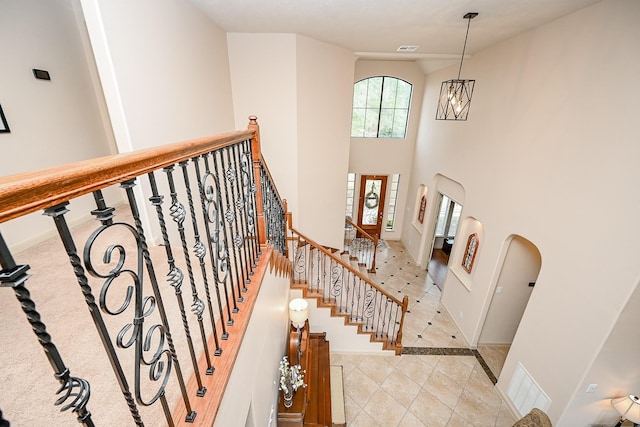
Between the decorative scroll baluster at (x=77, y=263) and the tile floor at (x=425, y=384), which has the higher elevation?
the decorative scroll baluster at (x=77, y=263)

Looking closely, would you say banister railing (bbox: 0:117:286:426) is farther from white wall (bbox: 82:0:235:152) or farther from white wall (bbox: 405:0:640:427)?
white wall (bbox: 405:0:640:427)

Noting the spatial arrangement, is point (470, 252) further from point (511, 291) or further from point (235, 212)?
point (235, 212)

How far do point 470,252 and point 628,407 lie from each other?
2.98m

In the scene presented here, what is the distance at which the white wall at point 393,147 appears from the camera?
7977 mm

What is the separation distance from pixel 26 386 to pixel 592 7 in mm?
5714

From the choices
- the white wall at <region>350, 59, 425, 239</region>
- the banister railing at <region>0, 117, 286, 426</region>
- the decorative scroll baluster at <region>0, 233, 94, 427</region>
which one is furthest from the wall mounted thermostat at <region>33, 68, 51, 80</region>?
the white wall at <region>350, 59, 425, 239</region>

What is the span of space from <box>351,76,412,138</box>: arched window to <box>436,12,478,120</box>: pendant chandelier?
173cm

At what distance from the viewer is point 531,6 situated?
3203 mm

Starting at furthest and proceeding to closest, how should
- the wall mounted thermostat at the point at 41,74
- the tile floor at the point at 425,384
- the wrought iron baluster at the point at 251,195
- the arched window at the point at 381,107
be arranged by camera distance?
the arched window at the point at 381,107, the tile floor at the point at 425,384, the wall mounted thermostat at the point at 41,74, the wrought iron baluster at the point at 251,195

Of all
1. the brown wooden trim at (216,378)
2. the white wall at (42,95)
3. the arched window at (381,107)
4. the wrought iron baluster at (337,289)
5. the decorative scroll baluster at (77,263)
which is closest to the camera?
the decorative scroll baluster at (77,263)

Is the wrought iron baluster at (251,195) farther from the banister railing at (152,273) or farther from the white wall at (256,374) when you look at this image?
the white wall at (256,374)

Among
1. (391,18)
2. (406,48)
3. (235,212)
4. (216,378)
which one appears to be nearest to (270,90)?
(391,18)

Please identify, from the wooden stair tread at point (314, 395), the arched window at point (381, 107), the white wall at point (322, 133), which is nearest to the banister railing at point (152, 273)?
the wooden stair tread at point (314, 395)

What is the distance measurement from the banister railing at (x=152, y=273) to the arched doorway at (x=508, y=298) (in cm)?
433
